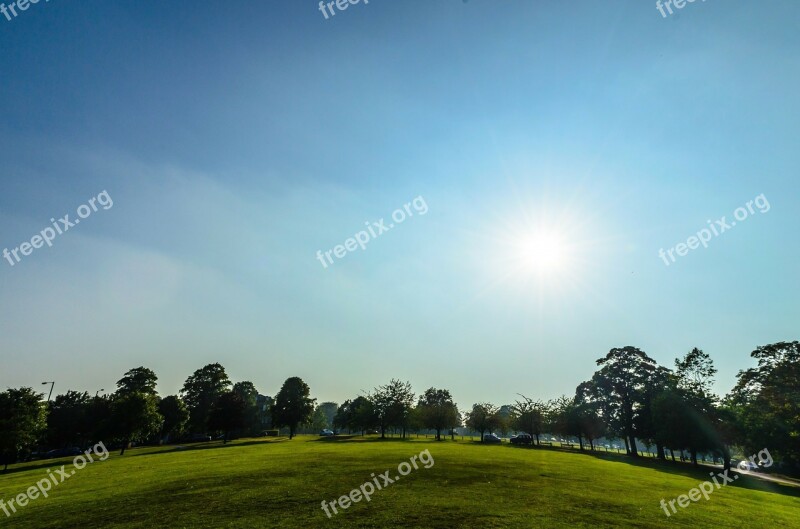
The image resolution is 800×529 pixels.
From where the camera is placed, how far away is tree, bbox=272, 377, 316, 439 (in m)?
92.4

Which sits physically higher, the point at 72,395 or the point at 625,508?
the point at 72,395

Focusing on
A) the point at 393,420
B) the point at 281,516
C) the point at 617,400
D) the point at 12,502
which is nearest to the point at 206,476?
the point at 12,502

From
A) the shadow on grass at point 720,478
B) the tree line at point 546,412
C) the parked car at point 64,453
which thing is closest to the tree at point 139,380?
the tree line at point 546,412

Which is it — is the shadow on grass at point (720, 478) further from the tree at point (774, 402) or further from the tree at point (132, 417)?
the tree at point (132, 417)

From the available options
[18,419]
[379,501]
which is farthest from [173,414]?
[379,501]

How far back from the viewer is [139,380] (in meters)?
93.4

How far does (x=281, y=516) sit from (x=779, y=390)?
6756 centimetres

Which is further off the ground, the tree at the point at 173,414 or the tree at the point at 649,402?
the tree at the point at 649,402

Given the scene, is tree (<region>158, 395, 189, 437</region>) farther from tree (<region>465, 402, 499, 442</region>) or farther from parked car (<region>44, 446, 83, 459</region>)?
tree (<region>465, 402, 499, 442</region>)

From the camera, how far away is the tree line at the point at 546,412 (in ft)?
171

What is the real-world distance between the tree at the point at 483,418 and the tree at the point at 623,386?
23.5 meters

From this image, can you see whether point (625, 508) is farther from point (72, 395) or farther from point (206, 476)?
point (72, 395)

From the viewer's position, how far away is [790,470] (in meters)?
68.6

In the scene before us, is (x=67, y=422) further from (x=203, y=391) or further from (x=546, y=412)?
(x=546, y=412)
